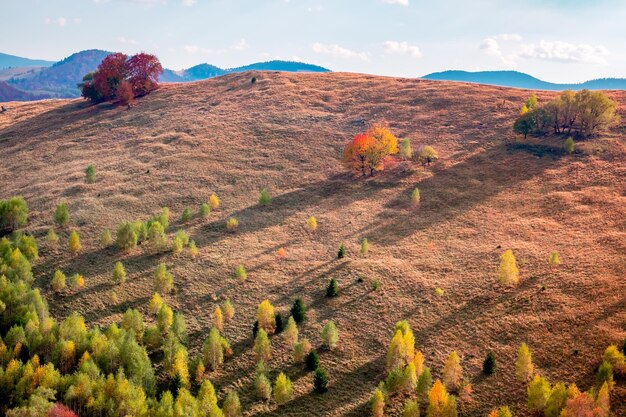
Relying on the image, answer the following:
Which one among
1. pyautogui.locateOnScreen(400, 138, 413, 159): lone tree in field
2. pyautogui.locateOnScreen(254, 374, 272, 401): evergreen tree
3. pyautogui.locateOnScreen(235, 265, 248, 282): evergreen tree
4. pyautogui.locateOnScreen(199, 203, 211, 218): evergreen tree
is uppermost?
pyautogui.locateOnScreen(400, 138, 413, 159): lone tree in field

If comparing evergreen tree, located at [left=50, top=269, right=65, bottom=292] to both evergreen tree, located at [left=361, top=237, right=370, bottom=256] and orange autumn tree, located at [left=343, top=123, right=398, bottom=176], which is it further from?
orange autumn tree, located at [left=343, top=123, right=398, bottom=176]

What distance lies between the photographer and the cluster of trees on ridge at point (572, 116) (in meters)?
93.9

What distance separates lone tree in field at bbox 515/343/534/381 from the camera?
40031 millimetres

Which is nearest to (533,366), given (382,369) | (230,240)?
(382,369)

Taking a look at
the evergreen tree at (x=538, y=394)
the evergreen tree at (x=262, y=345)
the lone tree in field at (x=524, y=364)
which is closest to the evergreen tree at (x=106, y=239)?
the evergreen tree at (x=262, y=345)

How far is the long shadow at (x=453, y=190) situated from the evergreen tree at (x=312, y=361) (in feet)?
88.3

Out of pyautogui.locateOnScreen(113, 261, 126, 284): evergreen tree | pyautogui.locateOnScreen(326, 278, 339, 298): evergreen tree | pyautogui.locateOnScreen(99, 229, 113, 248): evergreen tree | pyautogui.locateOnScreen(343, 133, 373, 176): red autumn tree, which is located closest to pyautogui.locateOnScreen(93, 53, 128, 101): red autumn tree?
pyautogui.locateOnScreen(343, 133, 373, 176): red autumn tree

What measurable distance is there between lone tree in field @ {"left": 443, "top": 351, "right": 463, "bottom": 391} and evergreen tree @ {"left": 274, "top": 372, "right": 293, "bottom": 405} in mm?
14927

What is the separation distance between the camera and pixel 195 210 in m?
80.2

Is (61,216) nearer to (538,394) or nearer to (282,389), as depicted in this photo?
(282,389)

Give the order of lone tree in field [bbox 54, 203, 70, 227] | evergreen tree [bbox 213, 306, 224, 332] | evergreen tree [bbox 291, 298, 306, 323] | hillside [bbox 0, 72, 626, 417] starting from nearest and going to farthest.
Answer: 1. hillside [bbox 0, 72, 626, 417]
2. evergreen tree [bbox 213, 306, 224, 332]
3. evergreen tree [bbox 291, 298, 306, 323]
4. lone tree in field [bbox 54, 203, 70, 227]

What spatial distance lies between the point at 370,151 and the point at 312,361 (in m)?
56.9

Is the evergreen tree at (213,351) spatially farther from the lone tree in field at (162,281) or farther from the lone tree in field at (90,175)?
the lone tree in field at (90,175)

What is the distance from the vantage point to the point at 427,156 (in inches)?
3716
